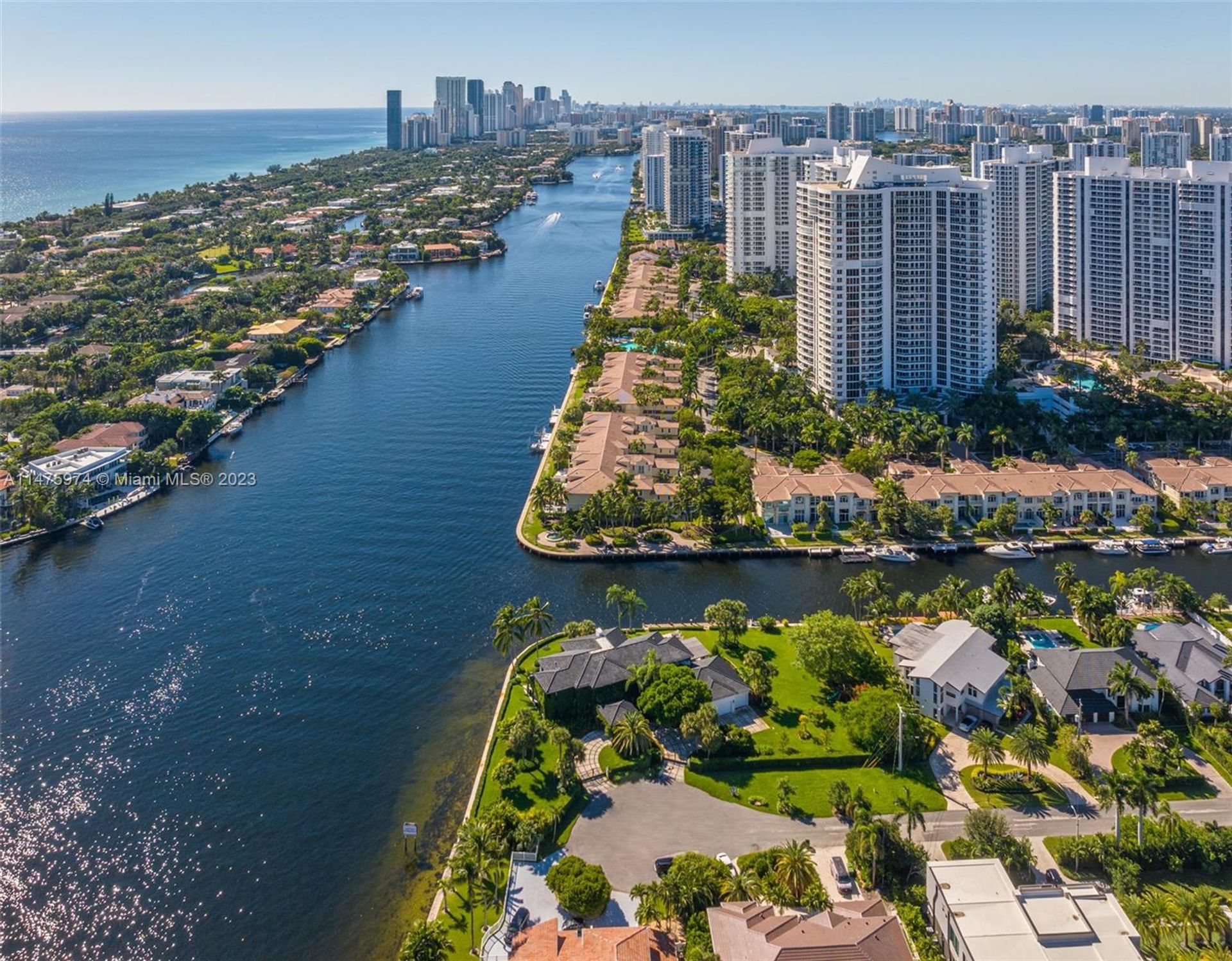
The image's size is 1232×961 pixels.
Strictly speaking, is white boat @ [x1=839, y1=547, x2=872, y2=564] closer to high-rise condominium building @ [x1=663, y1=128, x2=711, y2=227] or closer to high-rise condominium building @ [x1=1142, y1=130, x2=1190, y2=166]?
high-rise condominium building @ [x1=1142, y1=130, x2=1190, y2=166]

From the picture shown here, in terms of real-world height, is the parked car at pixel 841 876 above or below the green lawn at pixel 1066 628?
below

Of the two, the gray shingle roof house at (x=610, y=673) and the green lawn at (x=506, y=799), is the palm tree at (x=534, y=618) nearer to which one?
the green lawn at (x=506, y=799)

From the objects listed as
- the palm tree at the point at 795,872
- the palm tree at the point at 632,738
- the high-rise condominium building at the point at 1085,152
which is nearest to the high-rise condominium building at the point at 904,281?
the palm tree at the point at 632,738

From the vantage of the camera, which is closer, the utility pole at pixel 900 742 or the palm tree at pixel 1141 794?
the palm tree at pixel 1141 794

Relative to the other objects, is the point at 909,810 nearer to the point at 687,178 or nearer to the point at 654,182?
the point at 687,178

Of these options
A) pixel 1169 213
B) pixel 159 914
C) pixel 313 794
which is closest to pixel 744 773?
pixel 313 794

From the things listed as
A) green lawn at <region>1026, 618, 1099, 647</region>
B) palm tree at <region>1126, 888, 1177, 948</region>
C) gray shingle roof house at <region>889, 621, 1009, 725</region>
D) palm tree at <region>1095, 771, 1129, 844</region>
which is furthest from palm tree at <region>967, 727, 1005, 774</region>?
green lawn at <region>1026, 618, 1099, 647</region>

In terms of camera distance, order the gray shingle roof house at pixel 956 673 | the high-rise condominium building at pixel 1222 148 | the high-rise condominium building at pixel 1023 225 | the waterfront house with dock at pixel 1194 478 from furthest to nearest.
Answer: the high-rise condominium building at pixel 1222 148
the high-rise condominium building at pixel 1023 225
the waterfront house with dock at pixel 1194 478
the gray shingle roof house at pixel 956 673
